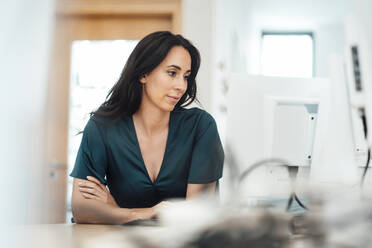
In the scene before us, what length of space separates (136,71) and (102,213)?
1.59 ft

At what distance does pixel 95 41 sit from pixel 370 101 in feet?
6.59

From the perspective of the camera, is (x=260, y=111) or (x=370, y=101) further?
A: (x=260, y=111)

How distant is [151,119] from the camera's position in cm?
137

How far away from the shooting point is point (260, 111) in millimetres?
1000

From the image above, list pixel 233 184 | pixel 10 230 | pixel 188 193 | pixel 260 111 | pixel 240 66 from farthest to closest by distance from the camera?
pixel 240 66 < pixel 188 193 < pixel 260 111 < pixel 10 230 < pixel 233 184

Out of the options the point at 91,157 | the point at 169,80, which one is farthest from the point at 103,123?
the point at 169,80

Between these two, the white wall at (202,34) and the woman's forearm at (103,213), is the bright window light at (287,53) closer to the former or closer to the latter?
the white wall at (202,34)

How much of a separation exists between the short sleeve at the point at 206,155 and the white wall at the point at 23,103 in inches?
49.1

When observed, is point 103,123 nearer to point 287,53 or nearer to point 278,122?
point 278,122

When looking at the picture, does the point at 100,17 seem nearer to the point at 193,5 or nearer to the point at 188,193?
the point at 193,5

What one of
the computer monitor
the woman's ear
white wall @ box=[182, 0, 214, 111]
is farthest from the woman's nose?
white wall @ box=[182, 0, 214, 111]

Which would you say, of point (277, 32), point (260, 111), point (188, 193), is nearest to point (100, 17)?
point (277, 32)

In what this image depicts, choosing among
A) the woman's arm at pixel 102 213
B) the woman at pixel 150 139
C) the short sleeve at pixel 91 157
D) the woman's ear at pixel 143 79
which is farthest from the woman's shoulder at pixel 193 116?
the woman's arm at pixel 102 213

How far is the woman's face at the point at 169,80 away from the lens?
136cm
